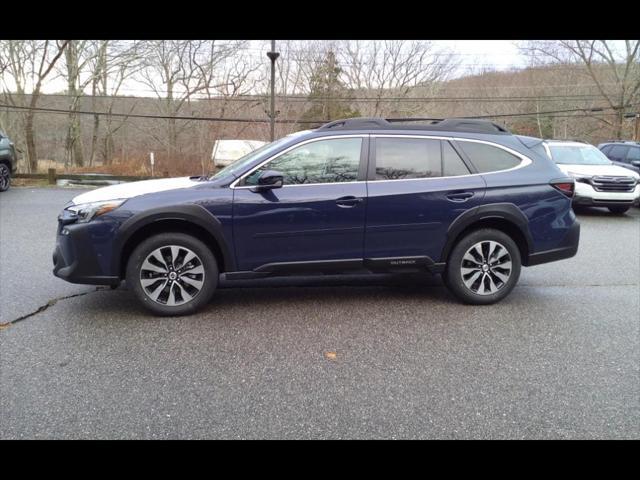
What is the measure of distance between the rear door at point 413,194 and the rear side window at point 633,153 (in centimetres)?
1141

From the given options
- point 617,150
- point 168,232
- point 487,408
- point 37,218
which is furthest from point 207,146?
point 487,408

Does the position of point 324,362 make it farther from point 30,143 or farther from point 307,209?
point 30,143

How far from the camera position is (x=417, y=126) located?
15.0 feet

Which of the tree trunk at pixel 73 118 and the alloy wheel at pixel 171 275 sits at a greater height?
the tree trunk at pixel 73 118

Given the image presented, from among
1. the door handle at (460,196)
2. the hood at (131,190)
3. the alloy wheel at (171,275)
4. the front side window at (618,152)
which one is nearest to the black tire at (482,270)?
the door handle at (460,196)

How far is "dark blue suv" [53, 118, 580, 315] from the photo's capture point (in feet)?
13.0

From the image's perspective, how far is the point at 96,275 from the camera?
154 inches

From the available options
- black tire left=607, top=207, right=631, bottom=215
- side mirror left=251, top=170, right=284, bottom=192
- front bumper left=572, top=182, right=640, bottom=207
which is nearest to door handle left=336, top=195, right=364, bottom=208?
side mirror left=251, top=170, right=284, bottom=192

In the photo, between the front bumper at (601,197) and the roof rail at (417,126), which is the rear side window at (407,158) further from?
the front bumper at (601,197)

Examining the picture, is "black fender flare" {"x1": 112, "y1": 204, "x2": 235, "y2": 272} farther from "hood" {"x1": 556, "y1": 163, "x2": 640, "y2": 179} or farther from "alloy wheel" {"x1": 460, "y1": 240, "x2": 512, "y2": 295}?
"hood" {"x1": 556, "y1": 163, "x2": 640, "y2": 179}

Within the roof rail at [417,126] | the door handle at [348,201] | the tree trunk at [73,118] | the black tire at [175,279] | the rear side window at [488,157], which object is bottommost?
the black tire at [175,279]

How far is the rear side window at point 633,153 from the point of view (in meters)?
12.6

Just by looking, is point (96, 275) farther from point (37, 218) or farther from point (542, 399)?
point (37, 218)
